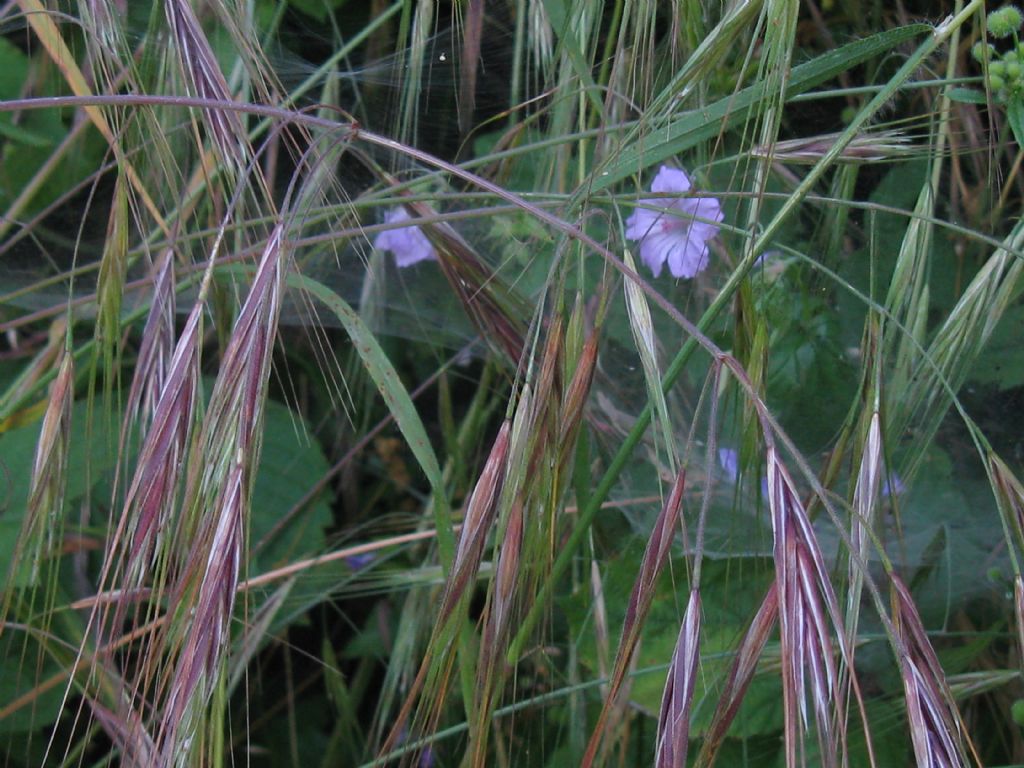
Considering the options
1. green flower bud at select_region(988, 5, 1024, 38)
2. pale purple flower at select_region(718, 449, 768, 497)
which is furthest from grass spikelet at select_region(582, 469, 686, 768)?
pale purple flower at select_region(718, 449, 768, 497)

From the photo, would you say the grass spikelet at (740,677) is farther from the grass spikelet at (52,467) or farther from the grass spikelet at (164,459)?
the grass spikelet at (52,467)

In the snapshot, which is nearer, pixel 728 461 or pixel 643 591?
pixel 643 591

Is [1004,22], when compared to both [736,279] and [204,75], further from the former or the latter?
[204,75]

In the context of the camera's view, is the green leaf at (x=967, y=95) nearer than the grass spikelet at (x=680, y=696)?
No

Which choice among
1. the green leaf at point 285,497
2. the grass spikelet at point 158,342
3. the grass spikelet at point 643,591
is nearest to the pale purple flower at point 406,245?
the green leaf at point 285,497

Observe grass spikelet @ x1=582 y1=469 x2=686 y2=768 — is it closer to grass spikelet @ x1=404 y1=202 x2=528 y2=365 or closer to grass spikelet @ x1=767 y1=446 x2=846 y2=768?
grass spikelet @ x1=767 y1=446 x2=846 y2=768

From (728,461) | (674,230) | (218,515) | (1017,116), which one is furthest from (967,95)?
(218,515)
